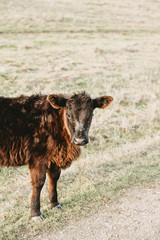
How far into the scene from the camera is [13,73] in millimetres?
16125

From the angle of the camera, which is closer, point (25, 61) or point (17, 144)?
point (17, 144)

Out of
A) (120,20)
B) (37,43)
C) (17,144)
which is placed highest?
(17,144)

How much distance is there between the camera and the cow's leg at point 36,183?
5152 mm

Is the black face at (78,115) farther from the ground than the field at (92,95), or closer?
farther from the ground

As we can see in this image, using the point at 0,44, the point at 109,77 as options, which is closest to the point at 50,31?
the point at 0,44

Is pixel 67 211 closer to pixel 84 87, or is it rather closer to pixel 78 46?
pixel 84 87

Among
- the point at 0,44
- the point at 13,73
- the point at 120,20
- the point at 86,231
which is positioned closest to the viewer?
the point at 86,231

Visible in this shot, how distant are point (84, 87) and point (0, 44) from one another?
1355 centimetres

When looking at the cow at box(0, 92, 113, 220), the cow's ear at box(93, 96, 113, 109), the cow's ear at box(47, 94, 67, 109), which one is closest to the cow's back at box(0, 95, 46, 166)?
the cow at box(0, 92, 113, 220)

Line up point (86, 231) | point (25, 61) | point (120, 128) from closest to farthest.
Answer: point (86, 231), point (120, 128), point (25, 61)

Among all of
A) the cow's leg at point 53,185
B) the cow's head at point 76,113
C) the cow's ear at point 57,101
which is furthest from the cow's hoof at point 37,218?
the cow's ear at point 57,101

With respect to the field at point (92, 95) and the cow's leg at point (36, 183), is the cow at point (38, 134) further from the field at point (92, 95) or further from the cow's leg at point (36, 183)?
the field at point (92, 95)

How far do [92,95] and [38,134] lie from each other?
8.39 m

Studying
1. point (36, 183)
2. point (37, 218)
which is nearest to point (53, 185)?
point (36, 183)
